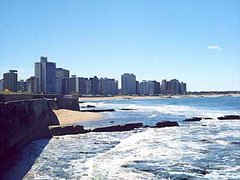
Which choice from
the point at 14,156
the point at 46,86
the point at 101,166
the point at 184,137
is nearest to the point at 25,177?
the point at 101,166

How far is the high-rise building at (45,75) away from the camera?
14762 centimetres

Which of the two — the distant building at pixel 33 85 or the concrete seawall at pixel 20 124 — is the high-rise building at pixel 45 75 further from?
the concrete seawall at pixel 20 124

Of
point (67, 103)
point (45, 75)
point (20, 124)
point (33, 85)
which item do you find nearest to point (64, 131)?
point (20, 124)

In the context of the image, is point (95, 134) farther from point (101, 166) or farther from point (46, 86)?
point (46, 86)

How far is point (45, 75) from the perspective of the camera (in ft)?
494

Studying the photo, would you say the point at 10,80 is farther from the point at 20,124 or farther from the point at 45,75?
the point at 20,124

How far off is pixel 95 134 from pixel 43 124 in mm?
4963

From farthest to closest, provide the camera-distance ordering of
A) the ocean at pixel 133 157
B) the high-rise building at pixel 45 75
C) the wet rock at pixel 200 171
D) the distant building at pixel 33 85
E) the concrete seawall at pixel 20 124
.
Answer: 1. the distant building at pixel 33 85
2. the high-rise building at pixel 45 75
3. the concrete seawall at pixel 20 124
4. the wet rock at pixel 200 171
5. the ocean at pixel 133 157

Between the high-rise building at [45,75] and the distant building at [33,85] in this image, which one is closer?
the high-rise building at [45,75]

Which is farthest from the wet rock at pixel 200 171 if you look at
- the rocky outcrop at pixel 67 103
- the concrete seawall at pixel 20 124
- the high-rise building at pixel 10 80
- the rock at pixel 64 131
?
the high-rise building at pixel 10 80

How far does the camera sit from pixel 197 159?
2205 cm

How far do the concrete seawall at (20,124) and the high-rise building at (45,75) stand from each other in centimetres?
11151

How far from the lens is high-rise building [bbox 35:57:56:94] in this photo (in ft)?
484

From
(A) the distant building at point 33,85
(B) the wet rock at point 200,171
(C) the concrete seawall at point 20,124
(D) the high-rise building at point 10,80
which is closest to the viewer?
(B) the wet rock at point 200,171
